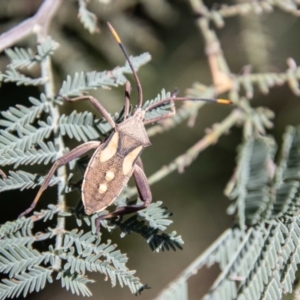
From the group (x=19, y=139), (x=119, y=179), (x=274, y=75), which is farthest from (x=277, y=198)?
(x=19, y=139)

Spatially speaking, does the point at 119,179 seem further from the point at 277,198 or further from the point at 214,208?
the point at 214,208

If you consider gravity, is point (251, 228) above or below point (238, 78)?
below

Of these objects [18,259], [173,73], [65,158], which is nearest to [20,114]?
[65,158]

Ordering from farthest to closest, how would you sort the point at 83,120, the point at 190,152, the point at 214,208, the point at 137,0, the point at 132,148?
the point at 214,208
the point at 137,0
the point at 190,152
the point at 132,148
the point at 83,120

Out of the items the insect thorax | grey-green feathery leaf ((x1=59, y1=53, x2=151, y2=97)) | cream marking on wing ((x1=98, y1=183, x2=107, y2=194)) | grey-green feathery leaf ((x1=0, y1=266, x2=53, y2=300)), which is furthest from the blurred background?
grey-green feathery leaf ((x1=0, y1=266, x2=53, y2=300))

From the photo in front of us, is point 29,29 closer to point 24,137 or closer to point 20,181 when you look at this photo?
point 24,137

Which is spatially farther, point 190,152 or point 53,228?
point 190,152

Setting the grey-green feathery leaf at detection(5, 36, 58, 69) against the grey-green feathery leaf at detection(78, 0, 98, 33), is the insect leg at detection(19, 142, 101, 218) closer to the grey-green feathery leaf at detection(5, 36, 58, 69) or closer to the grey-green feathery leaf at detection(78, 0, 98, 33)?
the grey-green feathery leaf at detection(5, 36, 58, 69)
